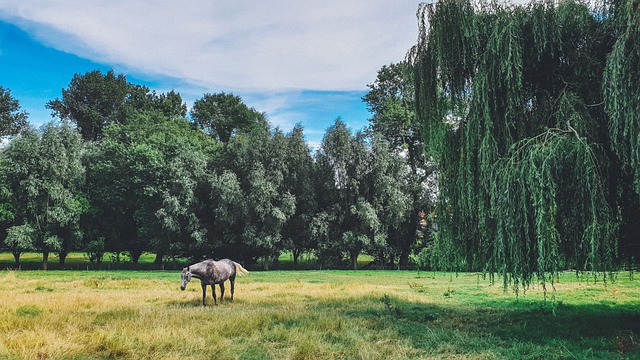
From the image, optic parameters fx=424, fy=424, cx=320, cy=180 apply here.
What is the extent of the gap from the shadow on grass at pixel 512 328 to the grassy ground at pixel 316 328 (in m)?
0.03

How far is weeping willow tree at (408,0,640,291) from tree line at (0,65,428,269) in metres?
25.4

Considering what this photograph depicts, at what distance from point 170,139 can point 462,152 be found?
34.1 m

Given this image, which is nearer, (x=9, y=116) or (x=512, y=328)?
(x=512, y=328)

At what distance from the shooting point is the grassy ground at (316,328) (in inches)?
309

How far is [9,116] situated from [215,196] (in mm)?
34710

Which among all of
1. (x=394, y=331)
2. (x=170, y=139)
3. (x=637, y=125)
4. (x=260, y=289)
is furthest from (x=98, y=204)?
(x=637, y=125)

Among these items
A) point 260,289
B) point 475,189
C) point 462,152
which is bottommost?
point 260,289

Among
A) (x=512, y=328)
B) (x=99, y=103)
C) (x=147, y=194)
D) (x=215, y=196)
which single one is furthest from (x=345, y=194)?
(x=99, y=103)

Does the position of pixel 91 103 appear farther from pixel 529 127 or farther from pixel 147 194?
pixel 529 127

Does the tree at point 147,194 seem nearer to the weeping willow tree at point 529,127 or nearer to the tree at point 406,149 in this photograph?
the tree at point 406,149

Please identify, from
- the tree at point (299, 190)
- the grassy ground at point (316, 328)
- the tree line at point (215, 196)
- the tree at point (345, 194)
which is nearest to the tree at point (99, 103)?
the tree line at point (215, 196)

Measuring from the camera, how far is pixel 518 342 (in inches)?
352

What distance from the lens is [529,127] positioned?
1020 cm

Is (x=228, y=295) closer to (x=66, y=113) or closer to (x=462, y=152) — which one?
(x=462, y=152)
